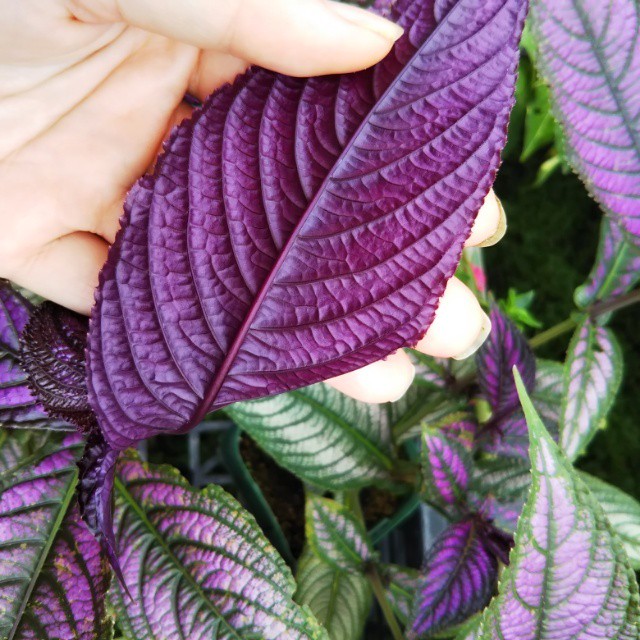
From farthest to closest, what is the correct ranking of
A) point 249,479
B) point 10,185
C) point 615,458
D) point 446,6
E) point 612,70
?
point 615,458 < point 249,479 < point 10,185 < point 612,70 < point 446,6

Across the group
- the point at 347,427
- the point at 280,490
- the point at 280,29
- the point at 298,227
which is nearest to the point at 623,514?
the point at 347,427

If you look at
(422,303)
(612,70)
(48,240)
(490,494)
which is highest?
(48,240)

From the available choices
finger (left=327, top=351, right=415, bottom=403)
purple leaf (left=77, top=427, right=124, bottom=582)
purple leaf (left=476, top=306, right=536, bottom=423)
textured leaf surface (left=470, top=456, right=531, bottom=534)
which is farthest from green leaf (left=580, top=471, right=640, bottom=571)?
purple leaf (left=77, top=427, right=124, bottom=582)

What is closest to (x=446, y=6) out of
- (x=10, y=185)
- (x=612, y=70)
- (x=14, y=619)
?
(x=612, y=70)

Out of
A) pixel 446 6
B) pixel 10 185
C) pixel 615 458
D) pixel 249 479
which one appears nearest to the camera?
pixel 446 6

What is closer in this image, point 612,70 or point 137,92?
point 612,70

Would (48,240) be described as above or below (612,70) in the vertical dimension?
above

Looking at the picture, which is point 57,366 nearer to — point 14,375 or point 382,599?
point 14,375

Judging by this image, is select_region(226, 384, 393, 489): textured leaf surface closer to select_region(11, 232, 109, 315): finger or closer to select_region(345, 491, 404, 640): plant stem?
select_region(345, 491, 404, 640): plant stem

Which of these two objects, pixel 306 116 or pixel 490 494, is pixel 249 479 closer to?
pixel 490 494
